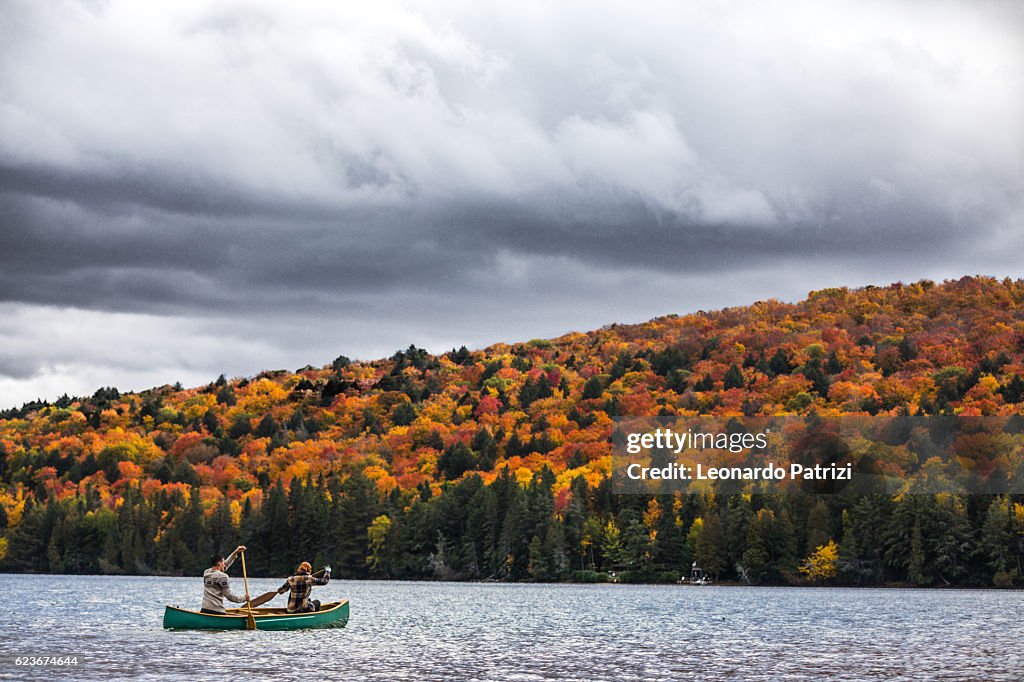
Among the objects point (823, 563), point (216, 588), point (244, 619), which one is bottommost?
point (244, 619)

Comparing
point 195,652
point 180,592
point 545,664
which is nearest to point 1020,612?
point 545,664

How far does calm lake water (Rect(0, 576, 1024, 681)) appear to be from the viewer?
178 feet

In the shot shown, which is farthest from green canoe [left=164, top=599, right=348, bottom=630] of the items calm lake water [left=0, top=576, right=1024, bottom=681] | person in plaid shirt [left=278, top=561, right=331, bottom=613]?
calm lake water [left=0, top=576, right=1024, bottom=681]

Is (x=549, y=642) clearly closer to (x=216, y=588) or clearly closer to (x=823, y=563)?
(x=216, y=588)

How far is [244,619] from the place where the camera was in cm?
6794

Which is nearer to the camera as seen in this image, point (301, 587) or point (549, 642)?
point (301, 587)

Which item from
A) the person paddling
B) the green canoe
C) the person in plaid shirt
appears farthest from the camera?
the person in plaid shirt

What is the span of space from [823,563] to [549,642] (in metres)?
111

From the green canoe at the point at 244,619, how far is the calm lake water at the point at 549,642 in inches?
35.1

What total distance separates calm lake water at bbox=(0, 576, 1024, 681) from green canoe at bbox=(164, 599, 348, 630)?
0.89 m

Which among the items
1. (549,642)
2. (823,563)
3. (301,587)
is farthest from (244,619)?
(823,563)

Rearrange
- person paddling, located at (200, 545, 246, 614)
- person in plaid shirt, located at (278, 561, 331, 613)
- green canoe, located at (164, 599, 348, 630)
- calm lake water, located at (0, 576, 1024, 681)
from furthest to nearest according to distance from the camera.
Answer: person in plaid shirt, located at (278, 561, 331, 613) < green canoe, located at (164, 599, 348, 630) < person paddling, located at (200, 545, 246, 614) < calm lake water, located at (0, 576, 1024, 681)

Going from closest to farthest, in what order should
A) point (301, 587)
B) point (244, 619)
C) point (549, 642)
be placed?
point (244, 619) → point (301, 587) → point (549, 642)

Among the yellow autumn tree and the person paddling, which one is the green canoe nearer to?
the person paddling
